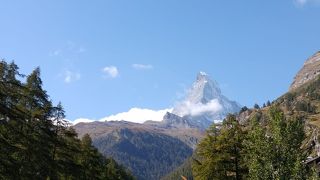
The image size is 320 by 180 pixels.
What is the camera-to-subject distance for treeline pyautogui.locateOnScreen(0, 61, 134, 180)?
2647cm

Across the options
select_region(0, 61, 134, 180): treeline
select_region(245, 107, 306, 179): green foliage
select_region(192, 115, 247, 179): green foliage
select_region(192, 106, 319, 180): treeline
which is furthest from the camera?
select_region(192, 115, 247, 179): green foliage

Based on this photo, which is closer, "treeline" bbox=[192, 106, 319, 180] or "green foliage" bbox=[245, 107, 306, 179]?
"green foliage" bbox=[245, 107, 306, 179]

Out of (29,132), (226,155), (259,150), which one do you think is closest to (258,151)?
(259,150)

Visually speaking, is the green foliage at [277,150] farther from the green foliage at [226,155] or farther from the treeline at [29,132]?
the treeline at [29,132]

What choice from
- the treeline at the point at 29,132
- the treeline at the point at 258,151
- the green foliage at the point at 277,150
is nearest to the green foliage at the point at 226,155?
the treeline at the point at 258,151

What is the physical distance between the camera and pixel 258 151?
36.8 m

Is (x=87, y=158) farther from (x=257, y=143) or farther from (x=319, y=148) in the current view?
(x=319, y=148)

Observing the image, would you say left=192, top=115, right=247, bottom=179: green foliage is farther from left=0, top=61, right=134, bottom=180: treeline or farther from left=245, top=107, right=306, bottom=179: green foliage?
left=0, top=61, right=134, bottom=180: treeline

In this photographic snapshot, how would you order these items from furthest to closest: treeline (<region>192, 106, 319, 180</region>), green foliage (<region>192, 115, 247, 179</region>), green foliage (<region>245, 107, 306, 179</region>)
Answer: green foliage (<region>192, 115, 247, 179</region>)
treeline (<region>192, 106, 319, 180</region>)
green foliage (<region>245, 107, 306, 179</region>)

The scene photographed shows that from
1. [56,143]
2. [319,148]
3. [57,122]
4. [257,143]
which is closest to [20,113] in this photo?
[56,143]

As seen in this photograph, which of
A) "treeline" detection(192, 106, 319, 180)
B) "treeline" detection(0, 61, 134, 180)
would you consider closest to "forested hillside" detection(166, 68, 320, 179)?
"treeline" detection(192, 106, 319, 180)

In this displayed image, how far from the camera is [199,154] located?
47875 mm

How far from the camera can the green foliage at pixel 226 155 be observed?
44.3 metres

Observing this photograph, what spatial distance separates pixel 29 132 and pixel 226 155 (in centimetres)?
1842
